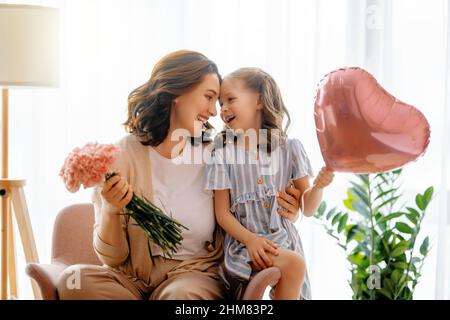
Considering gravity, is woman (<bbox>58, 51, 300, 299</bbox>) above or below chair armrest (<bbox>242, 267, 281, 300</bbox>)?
above

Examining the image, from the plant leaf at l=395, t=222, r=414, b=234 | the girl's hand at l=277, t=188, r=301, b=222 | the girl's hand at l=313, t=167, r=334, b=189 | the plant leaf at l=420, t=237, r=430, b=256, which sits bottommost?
the plant leaf at l=420, t=237, r=430, b=256

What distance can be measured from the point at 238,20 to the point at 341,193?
0.92 meters

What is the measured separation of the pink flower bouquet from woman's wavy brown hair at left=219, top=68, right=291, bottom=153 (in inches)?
13.5

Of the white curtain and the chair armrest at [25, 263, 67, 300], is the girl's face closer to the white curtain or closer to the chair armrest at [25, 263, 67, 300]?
the chair armrest at [25, 263, 67, 300]

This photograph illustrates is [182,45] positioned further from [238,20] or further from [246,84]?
[246,84]

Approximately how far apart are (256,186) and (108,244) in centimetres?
49

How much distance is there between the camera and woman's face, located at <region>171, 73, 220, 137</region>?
2.04 metres

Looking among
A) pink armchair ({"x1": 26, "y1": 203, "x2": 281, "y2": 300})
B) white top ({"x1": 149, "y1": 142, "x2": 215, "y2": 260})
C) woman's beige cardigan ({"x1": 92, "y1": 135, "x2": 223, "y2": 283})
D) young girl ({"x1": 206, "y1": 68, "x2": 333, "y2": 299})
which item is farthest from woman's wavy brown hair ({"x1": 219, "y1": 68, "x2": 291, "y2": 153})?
pink armchair ({"x1": 26, "y1": 203, "x2": 281, "y2": 300})

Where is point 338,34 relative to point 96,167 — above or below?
above

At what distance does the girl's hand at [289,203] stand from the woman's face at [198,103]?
337mm

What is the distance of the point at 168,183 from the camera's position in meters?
2.08

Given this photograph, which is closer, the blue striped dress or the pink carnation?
the pink carnation
